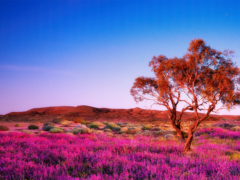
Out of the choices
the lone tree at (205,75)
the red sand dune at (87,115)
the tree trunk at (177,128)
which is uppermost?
the lone tree at (205,75)

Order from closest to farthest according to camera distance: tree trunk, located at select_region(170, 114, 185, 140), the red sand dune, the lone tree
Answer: the lone tree
tree trunk, located at select_region(170, 114, 185, 140)
the red sand dune

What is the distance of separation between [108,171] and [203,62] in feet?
29.8

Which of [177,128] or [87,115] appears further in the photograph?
[87,115]

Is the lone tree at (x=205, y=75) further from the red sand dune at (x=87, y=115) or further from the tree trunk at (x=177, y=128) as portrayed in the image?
the red sand dune at (x=87, y=115)

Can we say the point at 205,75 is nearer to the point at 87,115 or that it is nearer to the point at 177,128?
the point at 177,128

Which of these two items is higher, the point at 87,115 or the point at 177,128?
the point at 177,128

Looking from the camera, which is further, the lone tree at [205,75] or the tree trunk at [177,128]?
the tree trunk at [177,128]

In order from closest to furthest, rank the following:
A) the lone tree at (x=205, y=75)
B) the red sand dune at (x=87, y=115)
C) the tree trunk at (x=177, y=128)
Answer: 1. the lone tree at (x=205, y=75)
2. the tree trunk at (x=177, y=128)
3. the red sand dune at (x=87, y=115)

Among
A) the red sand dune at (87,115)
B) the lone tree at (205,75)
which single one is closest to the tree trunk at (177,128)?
the lone tree at (205,75)

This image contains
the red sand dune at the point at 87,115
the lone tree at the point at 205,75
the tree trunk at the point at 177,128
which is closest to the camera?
the lone tree at the point at 205,75

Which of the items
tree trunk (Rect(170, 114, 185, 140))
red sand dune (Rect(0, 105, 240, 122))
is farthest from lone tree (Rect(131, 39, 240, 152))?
red sand dune (Rect(0, 105, 240, 122))

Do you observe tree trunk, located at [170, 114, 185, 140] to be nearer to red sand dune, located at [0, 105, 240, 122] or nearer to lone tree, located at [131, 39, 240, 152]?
lone tree, located at [131, 39, 240, 152]

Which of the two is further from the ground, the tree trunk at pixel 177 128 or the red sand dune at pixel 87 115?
the tree trunk at pixel 177 128

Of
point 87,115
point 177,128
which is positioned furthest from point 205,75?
point 87,115
